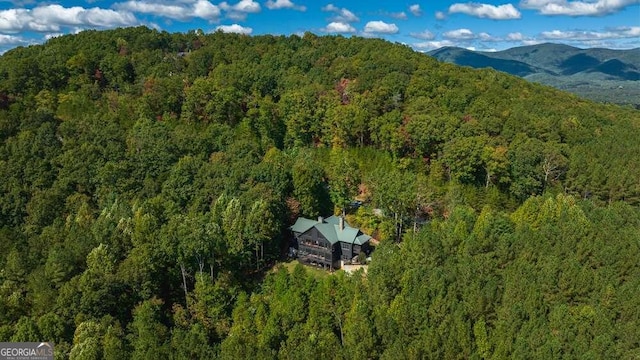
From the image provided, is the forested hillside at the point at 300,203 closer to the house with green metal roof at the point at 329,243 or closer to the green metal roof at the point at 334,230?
the green metal roof at the point at 334,230

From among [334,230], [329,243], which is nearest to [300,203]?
[334,230]

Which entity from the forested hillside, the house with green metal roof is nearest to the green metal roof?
the house with green metal roof

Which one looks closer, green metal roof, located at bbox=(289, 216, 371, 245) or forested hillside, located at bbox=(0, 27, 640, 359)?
forested hillside, located at bbox=(0, 27, 640, 359)

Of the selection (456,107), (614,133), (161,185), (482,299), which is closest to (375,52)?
(456,107)

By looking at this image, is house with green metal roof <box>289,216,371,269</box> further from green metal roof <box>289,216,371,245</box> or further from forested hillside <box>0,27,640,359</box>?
forested hillside <box>0,27,640,359</box>

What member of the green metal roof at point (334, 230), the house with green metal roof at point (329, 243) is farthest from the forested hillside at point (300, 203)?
the house with green metal roof at point (329, 243)

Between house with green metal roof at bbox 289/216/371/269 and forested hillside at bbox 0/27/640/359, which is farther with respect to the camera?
house with green metal roof at bbox 289/216/371/269
